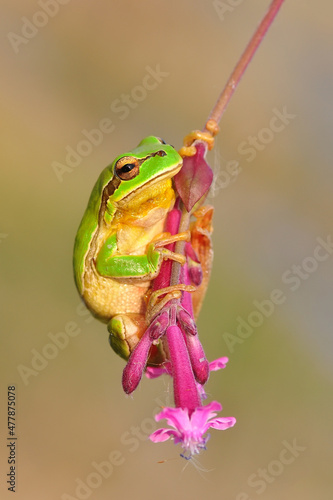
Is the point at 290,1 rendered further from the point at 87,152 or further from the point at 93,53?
the point at 87,152

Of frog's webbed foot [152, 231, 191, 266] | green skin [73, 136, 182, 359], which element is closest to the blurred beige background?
green skin [73, 136, 182, 359]

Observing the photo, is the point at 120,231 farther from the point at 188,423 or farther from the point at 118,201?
the point at 188,423

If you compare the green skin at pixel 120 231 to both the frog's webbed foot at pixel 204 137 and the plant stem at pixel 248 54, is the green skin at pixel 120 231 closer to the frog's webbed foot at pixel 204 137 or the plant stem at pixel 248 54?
the frog's webbed foot at pixel 204 137

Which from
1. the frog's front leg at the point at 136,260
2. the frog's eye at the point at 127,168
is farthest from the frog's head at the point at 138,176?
the frog's front leg at the point at 136,260

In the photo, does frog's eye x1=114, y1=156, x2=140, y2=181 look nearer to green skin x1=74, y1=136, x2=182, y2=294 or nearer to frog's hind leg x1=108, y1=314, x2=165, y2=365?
green skin x1=74, y1=136, x2=182, y2=294

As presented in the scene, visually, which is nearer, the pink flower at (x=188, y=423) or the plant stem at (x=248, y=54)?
the pink flower at (x=188, y=423)

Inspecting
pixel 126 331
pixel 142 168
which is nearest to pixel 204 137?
pixel 142 168

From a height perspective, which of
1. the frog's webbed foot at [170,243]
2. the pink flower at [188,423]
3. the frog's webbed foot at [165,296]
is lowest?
the pink flower at [188,423]
